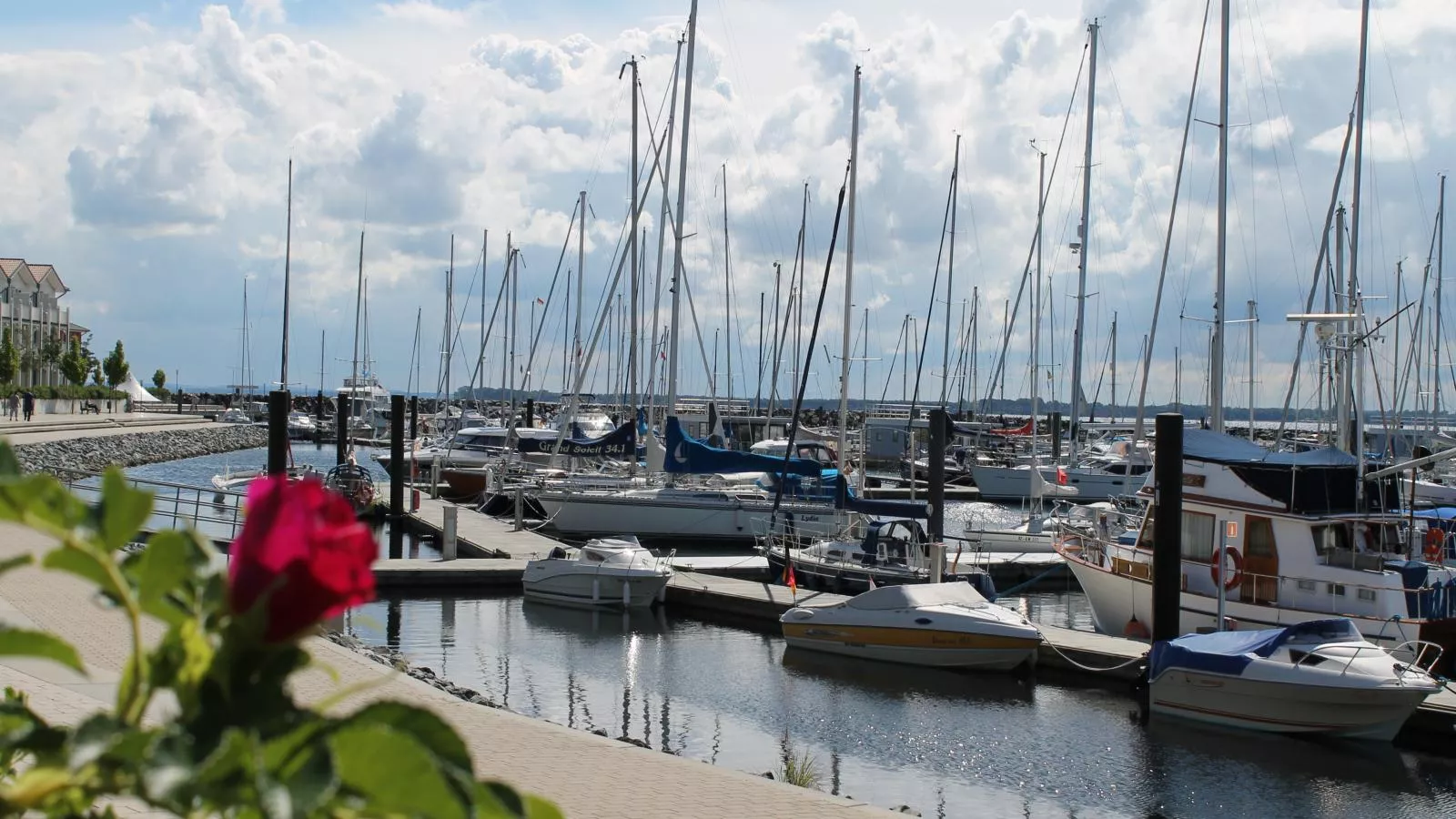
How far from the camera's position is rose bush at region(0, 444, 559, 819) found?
1.96 meters

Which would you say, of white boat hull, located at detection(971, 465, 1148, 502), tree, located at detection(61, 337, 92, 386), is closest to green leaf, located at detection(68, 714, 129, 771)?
white boat hull, located at detection(971, 465, 1148, 502)

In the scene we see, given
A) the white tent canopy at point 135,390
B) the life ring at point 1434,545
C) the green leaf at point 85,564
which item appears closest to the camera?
the green leaf at point 85,564

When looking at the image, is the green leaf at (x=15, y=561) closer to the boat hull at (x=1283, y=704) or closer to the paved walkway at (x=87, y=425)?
the boat hull at (x=1283, y=704)

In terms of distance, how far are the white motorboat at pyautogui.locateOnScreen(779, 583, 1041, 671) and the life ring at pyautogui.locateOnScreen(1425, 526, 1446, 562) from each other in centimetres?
862

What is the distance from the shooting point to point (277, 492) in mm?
2090

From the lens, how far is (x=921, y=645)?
75.4ft

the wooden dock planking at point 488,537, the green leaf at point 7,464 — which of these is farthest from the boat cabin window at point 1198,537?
the green leaf at point 7,464

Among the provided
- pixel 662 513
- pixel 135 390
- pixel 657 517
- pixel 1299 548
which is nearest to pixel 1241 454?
pixel 1299 548

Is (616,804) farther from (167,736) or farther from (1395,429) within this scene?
(1395,429)

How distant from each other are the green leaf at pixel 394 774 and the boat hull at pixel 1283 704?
19031mm

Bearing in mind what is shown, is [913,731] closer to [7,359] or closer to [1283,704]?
[1283,704]

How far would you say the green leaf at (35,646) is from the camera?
2373mm

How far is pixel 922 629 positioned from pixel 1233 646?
5.48 metres

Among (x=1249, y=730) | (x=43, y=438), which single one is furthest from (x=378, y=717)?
(x=43, y=438)
